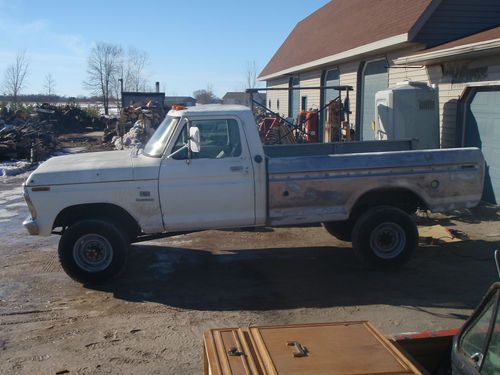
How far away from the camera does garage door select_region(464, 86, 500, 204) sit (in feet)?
34.4

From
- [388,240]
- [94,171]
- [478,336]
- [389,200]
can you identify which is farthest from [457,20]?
[478,336]

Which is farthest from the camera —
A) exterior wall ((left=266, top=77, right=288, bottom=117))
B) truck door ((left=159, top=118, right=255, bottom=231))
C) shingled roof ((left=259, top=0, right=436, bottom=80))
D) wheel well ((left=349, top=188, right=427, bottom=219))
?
exterior wall ((left=266, top=77, right=288, bottom=117))

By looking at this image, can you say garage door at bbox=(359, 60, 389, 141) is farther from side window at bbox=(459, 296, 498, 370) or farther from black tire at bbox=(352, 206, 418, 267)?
side window at bbox=(459, 296, 498, 370)

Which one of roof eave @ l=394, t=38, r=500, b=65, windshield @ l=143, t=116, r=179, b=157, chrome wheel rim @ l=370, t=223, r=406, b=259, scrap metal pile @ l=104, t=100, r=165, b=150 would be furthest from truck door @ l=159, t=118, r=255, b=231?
scrap metal pile @ l=104, t=100, r=165, b=150

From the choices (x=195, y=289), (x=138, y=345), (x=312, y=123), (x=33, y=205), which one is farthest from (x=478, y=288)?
(x=312, y=123)

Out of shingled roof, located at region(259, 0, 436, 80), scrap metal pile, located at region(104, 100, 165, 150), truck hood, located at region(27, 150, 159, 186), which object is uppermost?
shingled roof, located at region(259, 0, 436, 80)

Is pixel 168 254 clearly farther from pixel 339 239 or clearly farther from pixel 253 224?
pixel 339 239

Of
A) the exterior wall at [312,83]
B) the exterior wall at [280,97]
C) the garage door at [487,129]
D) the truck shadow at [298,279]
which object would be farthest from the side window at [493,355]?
the exterior wall at [280,97]

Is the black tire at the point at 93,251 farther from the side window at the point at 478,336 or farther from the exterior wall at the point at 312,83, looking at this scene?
the exterior wall at the point at 312,83

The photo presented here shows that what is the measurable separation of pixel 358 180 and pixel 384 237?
834 mm

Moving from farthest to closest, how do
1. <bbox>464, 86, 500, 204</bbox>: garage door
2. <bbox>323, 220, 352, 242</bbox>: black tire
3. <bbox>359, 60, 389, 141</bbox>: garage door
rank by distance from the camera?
1. <bbox>359, 60, 389, 141</bbox>: garage door
2. <bbox>464, 86, 500, 204</bbox>: garage door
3. <bbox>323, 220, 352, 242</bbox>: black tire

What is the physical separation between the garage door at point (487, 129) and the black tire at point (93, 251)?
7489 mm

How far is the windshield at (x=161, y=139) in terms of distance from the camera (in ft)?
22.6

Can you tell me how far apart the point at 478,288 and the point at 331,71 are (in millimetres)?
15158
